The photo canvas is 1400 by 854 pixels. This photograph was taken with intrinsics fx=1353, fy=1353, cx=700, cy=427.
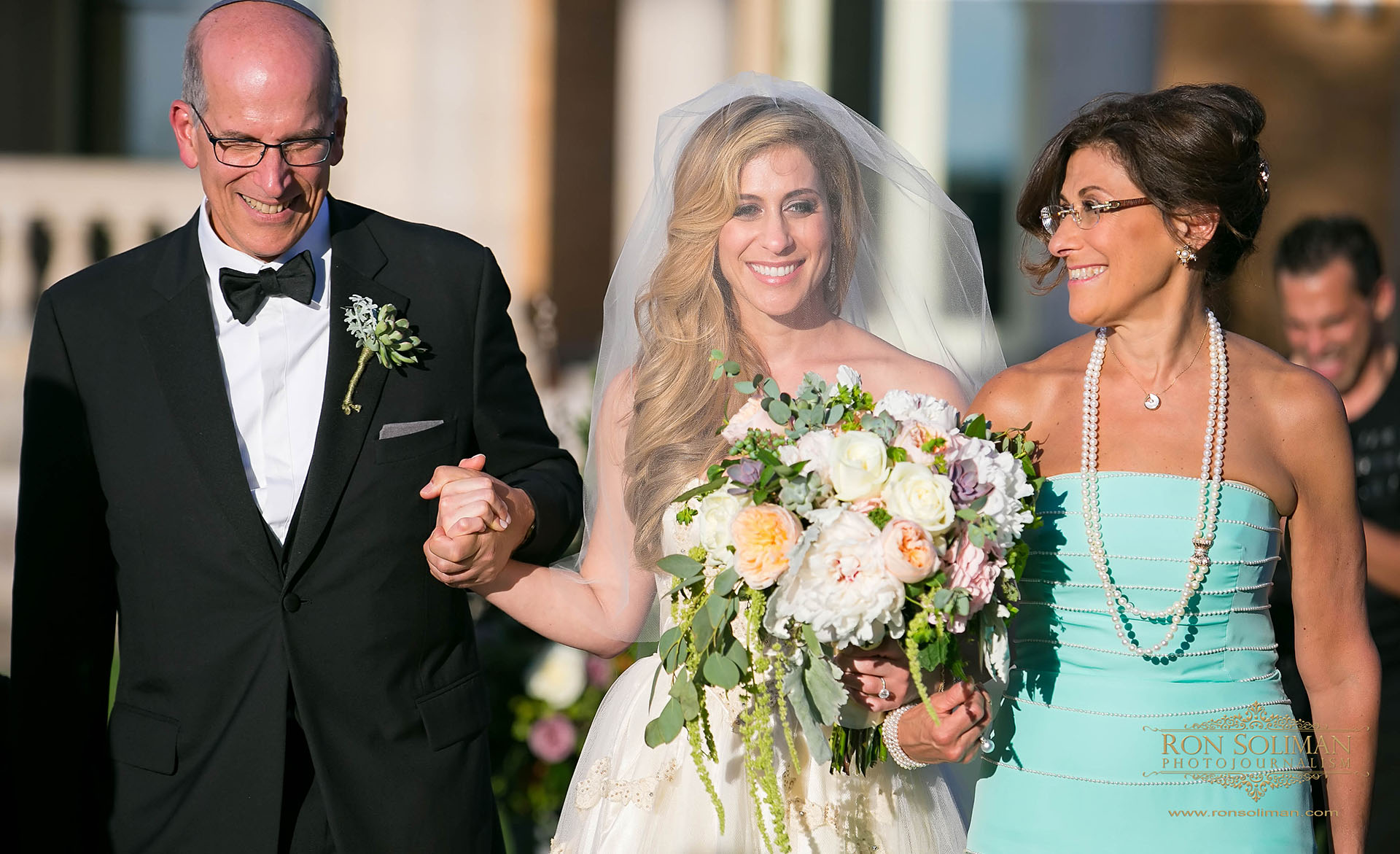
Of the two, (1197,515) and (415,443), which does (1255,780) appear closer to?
(1197,515)

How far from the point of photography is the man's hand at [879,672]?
2.67 meters

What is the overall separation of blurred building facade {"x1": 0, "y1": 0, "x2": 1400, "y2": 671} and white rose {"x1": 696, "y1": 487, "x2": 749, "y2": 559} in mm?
3570

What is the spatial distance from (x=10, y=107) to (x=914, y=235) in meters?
7.71

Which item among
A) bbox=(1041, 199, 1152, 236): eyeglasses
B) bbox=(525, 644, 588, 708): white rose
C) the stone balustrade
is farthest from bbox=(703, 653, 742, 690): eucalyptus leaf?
the stone balustrade

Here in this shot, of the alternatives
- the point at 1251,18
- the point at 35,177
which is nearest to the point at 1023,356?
the point at 1251,18

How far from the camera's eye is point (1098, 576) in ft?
8.86

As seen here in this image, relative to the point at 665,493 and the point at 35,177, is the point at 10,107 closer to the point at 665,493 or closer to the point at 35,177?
the point at 35,177

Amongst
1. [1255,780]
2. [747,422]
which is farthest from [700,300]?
[1255,780]

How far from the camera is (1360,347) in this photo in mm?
4477

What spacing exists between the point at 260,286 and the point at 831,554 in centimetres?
143

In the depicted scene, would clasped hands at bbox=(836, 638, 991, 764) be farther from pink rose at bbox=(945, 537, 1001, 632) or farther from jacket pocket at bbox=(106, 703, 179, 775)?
jacket pocket at bbox=(106, 703, 179, 775)

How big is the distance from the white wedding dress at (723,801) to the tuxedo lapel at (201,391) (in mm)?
870

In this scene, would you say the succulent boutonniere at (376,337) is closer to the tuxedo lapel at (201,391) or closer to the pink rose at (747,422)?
the tuxedo lapel at (201,391)

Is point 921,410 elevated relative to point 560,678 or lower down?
elevated
